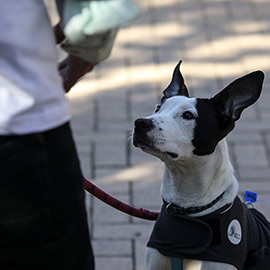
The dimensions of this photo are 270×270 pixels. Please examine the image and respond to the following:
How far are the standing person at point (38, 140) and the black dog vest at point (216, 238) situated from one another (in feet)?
3.03

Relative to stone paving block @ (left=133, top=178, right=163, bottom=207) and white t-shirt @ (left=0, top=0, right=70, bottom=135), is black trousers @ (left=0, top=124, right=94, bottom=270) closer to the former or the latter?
white t-shirt @ (left=0, top=0, right=70, bottom=135)

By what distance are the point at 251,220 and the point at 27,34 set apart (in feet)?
5.11

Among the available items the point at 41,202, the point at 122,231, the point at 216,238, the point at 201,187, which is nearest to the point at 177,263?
the point at 216,238

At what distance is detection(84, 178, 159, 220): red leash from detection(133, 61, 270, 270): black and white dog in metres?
0.10

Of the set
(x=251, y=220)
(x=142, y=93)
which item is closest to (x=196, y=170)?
(x=251, y=220)

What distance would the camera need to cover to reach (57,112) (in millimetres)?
1646

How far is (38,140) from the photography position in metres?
1.63

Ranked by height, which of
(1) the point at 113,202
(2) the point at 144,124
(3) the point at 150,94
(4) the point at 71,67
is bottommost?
(3) the point at 150,94

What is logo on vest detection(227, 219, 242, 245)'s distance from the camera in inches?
102

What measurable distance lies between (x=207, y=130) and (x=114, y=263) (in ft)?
3.89

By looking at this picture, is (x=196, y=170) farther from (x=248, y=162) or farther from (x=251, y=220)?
(x=248, y=162)

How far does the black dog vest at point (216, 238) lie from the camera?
2596 mm

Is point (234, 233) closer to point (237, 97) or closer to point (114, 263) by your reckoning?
point (237, 97)

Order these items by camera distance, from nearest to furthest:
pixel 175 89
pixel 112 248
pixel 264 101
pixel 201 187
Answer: pixel 201 187, pixel 175 89, pixel 112 248, pixel 264 101
